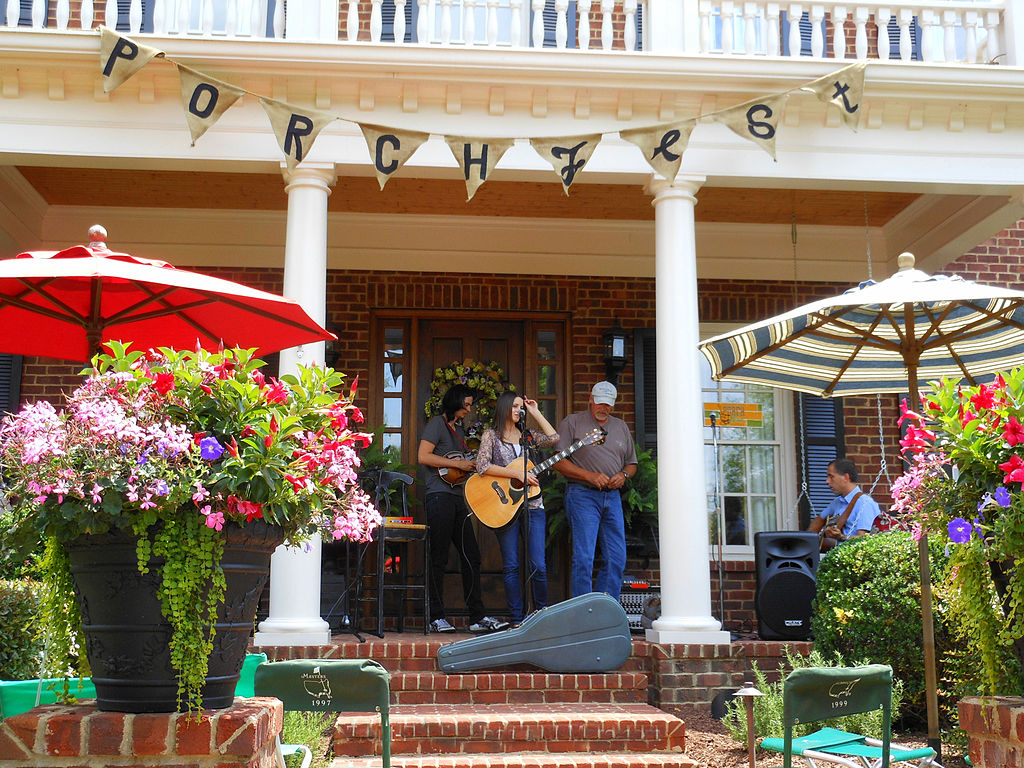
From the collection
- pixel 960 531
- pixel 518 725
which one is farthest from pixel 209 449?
pixel 518 725

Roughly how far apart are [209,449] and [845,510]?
19.6ft

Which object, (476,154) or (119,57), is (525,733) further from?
(119,57)

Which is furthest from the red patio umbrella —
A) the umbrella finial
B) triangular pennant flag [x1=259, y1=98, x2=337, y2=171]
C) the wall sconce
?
the wall sconce

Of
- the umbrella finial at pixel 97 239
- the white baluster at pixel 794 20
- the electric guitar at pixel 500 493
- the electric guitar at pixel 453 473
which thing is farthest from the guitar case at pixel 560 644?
the white baluster at pixel 794 20

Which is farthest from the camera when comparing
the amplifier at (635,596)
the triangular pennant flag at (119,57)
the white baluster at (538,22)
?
the amplifier at (635,596)

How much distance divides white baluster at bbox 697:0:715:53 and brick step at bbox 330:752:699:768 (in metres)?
4.59

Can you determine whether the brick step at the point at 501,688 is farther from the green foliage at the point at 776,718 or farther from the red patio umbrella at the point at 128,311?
the red patio umbrella at the point at 128,311

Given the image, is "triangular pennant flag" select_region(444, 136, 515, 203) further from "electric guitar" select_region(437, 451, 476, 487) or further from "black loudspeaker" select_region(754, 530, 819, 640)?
"black loudspeaker" select_region(754, 530, 819, 640)

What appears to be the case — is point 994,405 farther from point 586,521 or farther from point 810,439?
point 810,439

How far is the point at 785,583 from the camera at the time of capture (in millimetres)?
6906

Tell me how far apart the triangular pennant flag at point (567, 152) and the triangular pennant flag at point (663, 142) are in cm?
26

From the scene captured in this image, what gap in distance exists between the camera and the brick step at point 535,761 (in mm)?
4938

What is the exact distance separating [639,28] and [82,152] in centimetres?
489

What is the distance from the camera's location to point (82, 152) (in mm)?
6574
